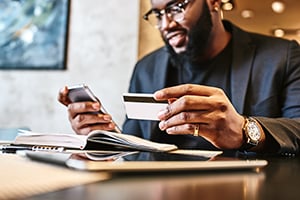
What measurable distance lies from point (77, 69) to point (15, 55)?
0.42 meters

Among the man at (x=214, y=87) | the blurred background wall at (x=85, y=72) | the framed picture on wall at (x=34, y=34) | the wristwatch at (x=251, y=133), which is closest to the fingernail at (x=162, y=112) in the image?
the man at (x=214, y=87)

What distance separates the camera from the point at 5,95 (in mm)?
2357

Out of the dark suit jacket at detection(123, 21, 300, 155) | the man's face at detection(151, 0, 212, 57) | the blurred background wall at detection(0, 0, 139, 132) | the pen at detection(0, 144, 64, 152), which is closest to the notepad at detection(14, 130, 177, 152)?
the pen at detection(0, 144, 64, 152)

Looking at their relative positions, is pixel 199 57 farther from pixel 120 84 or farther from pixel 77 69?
pixel 77 69

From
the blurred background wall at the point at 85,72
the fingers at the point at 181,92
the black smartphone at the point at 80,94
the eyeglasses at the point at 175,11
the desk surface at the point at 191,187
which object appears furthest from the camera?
the blurred background wall at the point at 85,72

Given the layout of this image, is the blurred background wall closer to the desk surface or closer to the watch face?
the watch face

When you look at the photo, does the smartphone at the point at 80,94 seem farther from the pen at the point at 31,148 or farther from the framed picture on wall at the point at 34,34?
the framed picture on wall at the point at 34,34

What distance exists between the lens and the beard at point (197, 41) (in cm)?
151

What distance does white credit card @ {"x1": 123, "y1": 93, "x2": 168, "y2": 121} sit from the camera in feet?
2.85

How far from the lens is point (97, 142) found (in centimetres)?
92

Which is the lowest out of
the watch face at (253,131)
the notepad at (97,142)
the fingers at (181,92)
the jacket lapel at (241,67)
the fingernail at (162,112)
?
the notepad at (97,142)

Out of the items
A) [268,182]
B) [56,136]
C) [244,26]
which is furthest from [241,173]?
[244,26]

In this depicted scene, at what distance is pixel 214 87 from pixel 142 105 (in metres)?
0.46

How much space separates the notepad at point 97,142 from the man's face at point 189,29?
0.66 meters
